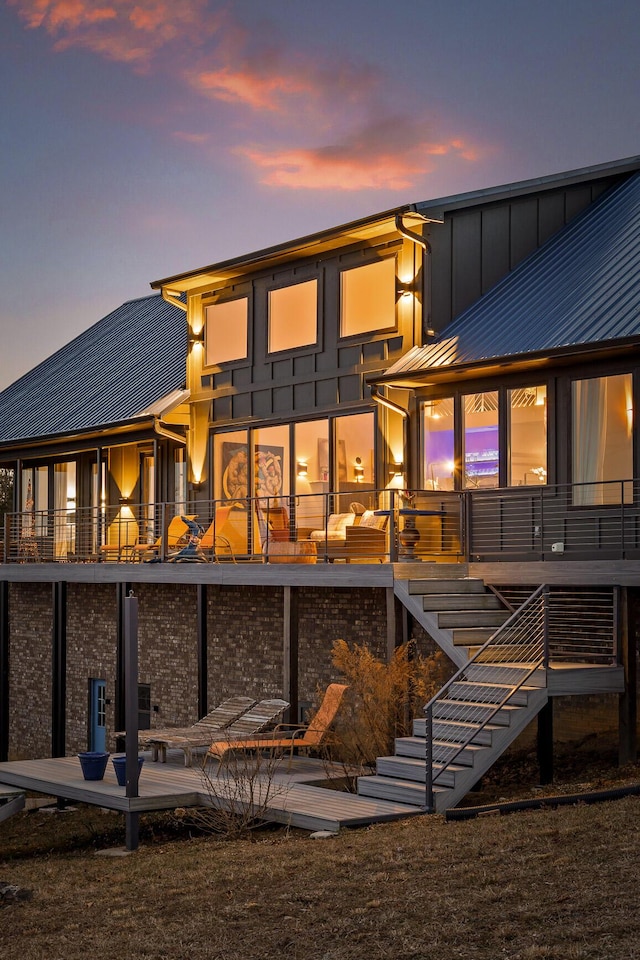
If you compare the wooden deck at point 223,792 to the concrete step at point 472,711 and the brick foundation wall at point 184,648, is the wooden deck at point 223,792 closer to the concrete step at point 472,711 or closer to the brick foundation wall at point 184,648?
the concrete step at point 472,711

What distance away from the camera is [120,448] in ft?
89.7

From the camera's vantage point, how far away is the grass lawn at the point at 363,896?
7859 mm

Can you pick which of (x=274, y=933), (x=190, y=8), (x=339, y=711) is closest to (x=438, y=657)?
(x=339, y=711)

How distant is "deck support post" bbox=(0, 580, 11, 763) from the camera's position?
23031 millimetres

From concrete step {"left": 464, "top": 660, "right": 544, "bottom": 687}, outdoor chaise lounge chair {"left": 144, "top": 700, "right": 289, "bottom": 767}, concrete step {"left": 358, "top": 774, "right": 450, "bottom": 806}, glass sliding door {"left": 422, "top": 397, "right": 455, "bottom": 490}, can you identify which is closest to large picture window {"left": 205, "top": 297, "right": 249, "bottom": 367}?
glass sliding door {"left": 422, "top": 397, "right": 455, "bottom": 490}

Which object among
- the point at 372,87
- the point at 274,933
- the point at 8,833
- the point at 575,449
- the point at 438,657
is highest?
the point at 372,87

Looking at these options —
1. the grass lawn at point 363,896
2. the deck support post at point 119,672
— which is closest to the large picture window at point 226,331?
the deck support post at point 119,672

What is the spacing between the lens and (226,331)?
22.3 metres

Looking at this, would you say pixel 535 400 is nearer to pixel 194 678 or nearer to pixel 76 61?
pixel 194 678

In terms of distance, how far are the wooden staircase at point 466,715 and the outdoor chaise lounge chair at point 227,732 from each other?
9.24 feet

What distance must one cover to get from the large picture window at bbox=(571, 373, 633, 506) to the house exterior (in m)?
0.03

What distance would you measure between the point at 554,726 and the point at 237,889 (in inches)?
305

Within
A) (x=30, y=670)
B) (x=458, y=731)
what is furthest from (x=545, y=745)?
(x=30, y=670)

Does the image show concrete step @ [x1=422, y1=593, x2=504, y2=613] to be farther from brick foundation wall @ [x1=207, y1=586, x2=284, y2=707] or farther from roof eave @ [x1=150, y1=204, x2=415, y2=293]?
roof eave @ [x1=150, y1=204, x2=415, y2=293]
